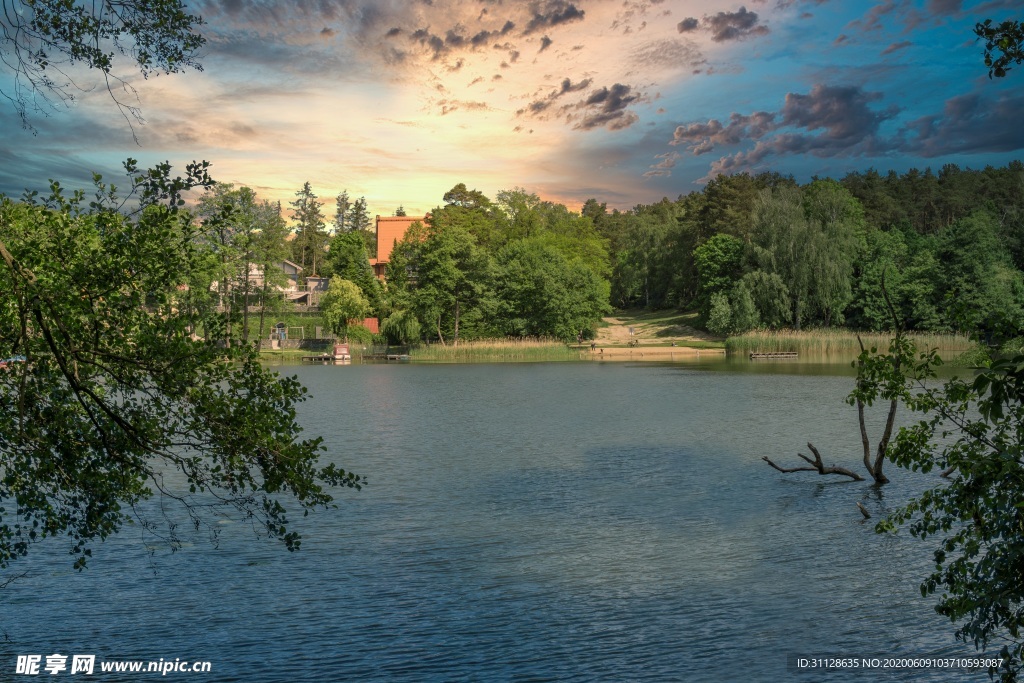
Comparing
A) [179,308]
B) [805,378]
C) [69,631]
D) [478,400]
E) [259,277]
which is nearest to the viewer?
[179,308]

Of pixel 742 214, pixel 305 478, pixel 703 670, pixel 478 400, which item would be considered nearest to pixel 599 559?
pixel 703 670

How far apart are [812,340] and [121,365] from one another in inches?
2965

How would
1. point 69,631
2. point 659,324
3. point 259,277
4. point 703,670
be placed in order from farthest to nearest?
point 659,324 < point 259,277 < point 69,631 < point 703,670

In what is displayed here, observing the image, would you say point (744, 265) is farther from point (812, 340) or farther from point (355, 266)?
point (355, 266)

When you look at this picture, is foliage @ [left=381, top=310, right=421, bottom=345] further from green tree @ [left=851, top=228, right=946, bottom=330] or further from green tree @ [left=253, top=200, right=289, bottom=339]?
green tree @ [left=851, top=228, right=946, bottom=330]

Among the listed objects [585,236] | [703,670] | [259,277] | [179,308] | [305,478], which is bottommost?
[703,670]

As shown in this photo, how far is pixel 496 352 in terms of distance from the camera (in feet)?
265

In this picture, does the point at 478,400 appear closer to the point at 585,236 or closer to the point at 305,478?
the point at 305,478

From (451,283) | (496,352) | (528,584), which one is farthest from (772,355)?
(528,584)

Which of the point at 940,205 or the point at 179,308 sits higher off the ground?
the point at 940,205

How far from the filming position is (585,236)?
117 meters

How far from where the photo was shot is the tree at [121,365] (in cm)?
759

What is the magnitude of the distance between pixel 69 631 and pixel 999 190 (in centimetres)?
12148

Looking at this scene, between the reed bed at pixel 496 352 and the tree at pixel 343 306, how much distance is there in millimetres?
7743
